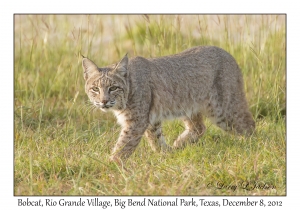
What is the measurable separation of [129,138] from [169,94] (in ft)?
2.75

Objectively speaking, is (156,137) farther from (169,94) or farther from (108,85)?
(108,85)

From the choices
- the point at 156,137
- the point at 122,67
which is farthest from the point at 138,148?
the point at 122,67

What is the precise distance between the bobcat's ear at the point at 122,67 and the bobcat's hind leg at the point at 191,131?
1.02 meters

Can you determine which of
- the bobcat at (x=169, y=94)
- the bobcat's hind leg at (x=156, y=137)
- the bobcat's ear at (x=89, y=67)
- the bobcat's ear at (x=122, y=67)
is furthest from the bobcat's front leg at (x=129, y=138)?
the bobcat's ear at (x=89, y=67)

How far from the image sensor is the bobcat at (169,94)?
5676mm

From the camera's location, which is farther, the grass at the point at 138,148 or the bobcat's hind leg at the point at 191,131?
the bobcat's hind leg at the point at 191,131

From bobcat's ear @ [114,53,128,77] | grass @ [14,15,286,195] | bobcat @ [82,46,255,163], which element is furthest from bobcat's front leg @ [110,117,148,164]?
bobcat's ear @ [114,53,128,77]

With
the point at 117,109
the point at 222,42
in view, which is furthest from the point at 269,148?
the point at 222,42

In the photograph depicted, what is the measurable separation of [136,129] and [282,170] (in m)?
1.55

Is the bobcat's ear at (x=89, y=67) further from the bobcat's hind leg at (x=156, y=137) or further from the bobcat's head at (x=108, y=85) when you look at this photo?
the bobcat's hind leg at (x=156, y=137)

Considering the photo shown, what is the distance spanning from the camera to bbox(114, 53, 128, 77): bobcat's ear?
5703 millimetres

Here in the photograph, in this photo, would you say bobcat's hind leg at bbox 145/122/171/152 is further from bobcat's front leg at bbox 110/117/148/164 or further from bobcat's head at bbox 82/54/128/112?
bobcat's head at bbox 82/54/128/112

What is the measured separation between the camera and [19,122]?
21.8 ft

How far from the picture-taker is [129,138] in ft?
18.7
